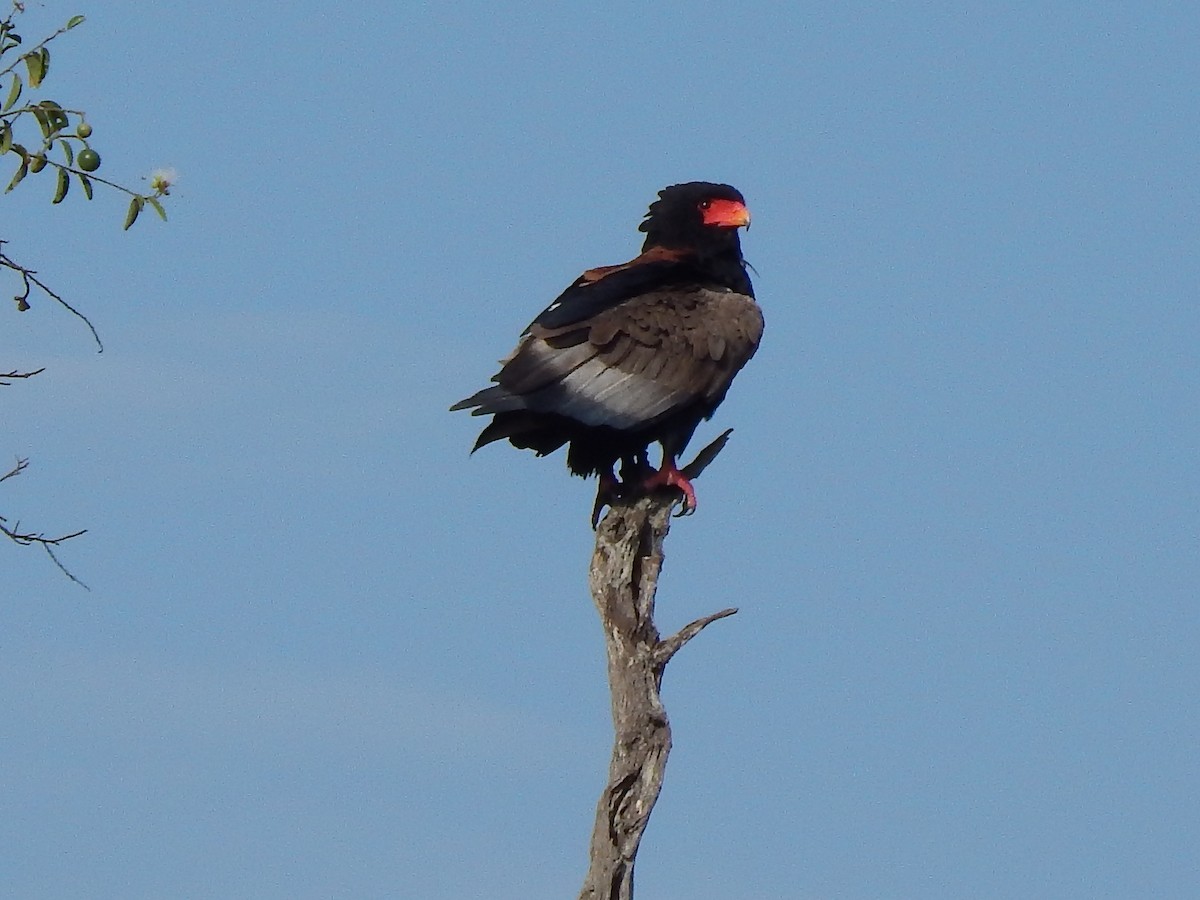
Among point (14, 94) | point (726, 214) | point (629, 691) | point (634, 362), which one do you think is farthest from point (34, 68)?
point (726, 214)

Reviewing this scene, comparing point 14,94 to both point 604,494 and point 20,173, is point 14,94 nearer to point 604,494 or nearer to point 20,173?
point 20,173

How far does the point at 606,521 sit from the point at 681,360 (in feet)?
3.47

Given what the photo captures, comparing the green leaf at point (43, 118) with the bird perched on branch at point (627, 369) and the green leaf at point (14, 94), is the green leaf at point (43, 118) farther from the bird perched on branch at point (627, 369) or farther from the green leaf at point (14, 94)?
the bird perched on branch at point (627, 369)

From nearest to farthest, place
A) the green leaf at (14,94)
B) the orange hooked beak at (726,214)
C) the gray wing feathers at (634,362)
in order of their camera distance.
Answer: the green leaf at (14,94), the gray wing feathers at (634,362), the orange hooked beak at (726,214)

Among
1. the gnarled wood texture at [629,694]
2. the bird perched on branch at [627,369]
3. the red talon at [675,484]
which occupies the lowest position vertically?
the gnarled wood texture at [629,694]

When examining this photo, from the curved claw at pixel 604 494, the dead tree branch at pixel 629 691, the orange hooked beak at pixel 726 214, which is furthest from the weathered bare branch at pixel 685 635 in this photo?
the orange hooked beak at pixel 726 214

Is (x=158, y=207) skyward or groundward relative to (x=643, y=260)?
groundward

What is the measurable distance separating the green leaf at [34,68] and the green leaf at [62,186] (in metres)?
0.26

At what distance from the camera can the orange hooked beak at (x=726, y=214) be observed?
26.7ft

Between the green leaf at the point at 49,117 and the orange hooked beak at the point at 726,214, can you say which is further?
the orange hooked beak at the point at 726,214

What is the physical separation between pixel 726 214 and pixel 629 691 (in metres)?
2.77

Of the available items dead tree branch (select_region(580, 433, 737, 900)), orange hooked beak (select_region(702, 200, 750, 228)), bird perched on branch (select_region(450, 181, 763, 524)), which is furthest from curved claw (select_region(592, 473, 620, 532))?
orange hooked beak (select_region(702, 200, 750, 228))

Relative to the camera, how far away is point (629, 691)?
255 inches

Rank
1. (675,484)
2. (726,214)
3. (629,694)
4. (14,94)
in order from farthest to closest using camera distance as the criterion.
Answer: (726,214) → (675,484) → (629,694) → (14,94)
